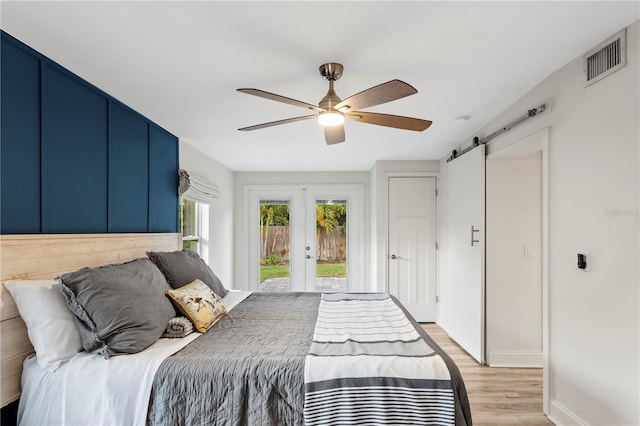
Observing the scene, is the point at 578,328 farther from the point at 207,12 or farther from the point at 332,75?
the point at 207,12

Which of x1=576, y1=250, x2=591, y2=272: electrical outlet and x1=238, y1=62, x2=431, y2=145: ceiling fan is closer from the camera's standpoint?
x1=238, y1=62, x2=431, y2=145: ceiling fan

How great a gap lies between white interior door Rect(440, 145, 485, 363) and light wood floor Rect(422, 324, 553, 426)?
0.64 ft

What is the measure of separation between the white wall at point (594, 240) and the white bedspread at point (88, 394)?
2274mm

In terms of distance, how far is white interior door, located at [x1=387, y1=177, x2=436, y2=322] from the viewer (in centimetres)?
444

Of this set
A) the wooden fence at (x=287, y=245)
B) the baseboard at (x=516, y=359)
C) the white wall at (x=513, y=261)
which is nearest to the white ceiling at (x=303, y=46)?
the white wall at (x=513, y=261)

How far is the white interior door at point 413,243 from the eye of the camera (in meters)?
4.44

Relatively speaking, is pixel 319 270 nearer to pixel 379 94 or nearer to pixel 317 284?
pixel 317 284

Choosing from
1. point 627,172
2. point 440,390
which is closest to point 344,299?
point 440,390

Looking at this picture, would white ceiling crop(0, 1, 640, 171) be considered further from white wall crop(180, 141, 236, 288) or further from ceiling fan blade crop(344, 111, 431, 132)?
white wall crop(180, 141, 236, 288)

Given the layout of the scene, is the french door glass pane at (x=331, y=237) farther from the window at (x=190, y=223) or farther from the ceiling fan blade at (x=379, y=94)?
the ceiling fan blade at (x=379, y=94)

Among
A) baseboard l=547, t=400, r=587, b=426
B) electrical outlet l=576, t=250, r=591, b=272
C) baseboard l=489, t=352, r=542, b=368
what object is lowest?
baseboard l=489, t=352, r=542, b=368

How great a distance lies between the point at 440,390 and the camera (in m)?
1.39

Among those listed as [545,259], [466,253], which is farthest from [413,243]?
[545,259]

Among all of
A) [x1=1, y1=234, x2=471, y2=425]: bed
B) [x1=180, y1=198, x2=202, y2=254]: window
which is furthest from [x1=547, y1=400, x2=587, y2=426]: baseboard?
[x1=180, y1=198, x2=202, y2=254]: window
